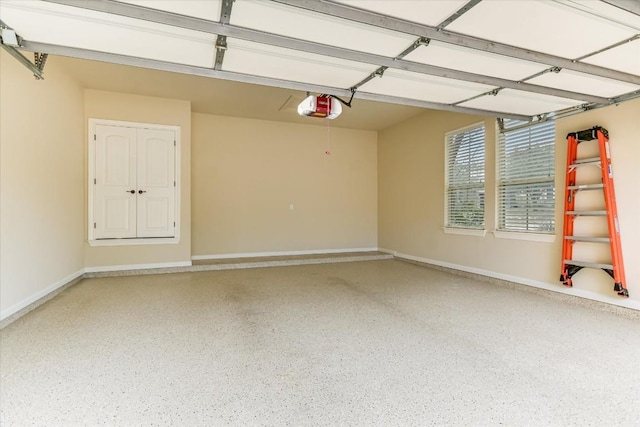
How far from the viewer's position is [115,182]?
207 inches

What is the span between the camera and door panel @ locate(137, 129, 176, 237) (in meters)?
5.40

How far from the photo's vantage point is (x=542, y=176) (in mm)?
Answer: 4172

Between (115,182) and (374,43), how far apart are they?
480cm

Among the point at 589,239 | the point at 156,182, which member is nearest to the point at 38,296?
the point at 156,182

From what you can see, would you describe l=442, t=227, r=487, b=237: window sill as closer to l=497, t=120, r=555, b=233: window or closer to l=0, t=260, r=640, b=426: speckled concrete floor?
l=497, t=120, r=555, b=233: window

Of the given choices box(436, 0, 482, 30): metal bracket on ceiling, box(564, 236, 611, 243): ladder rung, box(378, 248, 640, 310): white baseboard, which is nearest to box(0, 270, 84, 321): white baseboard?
box(436, 0, 482, 30): metal bracket on ceiling

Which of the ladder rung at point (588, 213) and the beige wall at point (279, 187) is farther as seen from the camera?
the beige wall at point (279, 187)

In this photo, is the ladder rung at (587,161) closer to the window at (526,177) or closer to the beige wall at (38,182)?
the window at (526,177)

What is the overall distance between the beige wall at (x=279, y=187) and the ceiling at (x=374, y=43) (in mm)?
3902

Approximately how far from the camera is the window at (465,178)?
16.6 feet

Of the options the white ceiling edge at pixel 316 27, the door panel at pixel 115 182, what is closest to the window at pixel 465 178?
the white ceiling edge at pixel 316 27

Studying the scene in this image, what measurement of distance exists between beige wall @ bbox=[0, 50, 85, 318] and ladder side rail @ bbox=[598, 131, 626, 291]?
19.5 feet

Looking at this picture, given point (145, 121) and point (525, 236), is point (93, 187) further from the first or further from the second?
point (525, 236)

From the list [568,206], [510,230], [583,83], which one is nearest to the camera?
[583,83]
